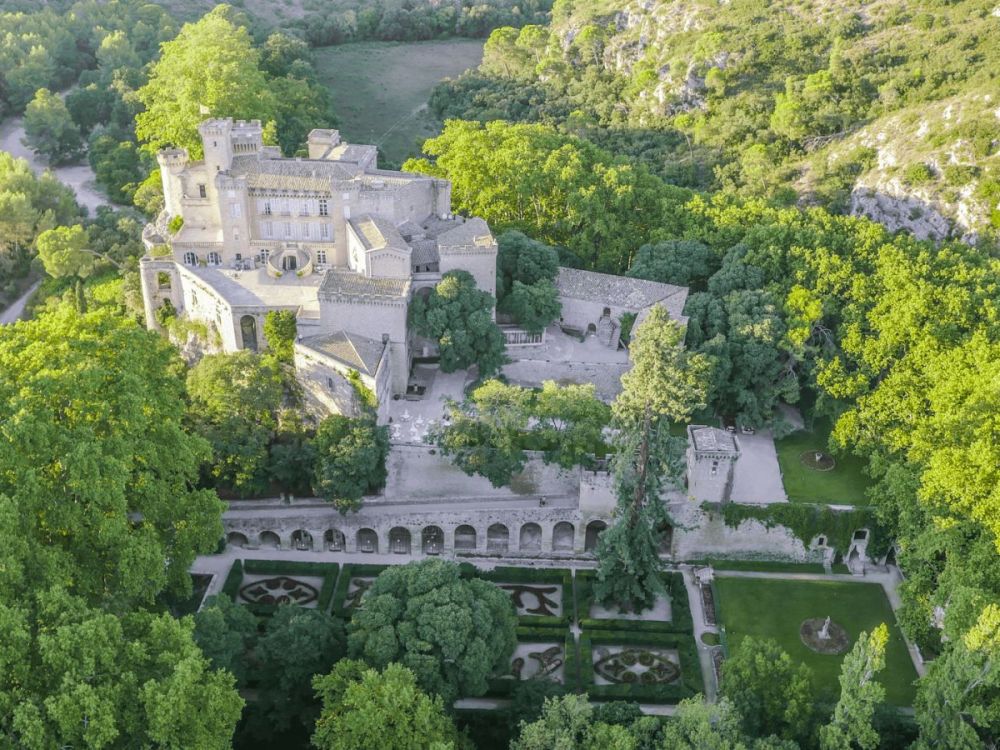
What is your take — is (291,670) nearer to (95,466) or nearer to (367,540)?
(95,466)

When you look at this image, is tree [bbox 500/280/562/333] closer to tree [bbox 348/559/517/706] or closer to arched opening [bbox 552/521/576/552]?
arched opening [bbox 552/521/576/552]

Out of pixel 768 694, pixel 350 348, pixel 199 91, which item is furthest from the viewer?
pixel 199 91

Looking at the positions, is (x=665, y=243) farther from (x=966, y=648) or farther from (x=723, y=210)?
(x=966, y=648)

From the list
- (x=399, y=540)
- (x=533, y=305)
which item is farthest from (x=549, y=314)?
(x=399, y=540)

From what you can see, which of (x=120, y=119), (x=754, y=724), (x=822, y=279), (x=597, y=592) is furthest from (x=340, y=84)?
(x=754, y=724)

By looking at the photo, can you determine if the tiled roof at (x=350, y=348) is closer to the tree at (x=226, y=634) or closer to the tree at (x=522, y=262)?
the tree at (x=522, y=262)
